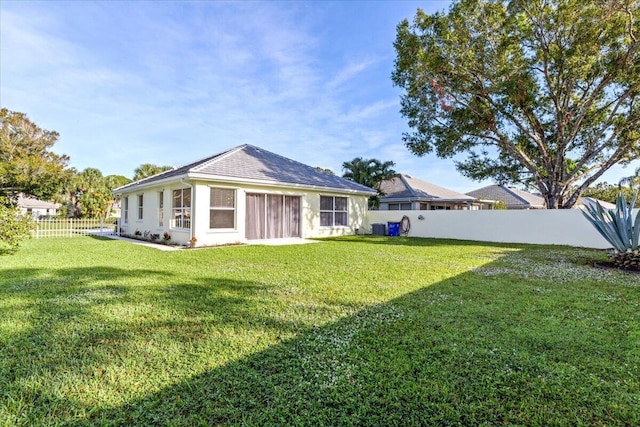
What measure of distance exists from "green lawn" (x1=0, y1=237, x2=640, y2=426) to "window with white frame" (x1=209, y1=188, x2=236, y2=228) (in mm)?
5911

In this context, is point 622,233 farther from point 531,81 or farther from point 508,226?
point 531,81

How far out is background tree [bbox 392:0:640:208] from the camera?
13289 millimetres

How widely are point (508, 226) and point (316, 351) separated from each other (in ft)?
49.6

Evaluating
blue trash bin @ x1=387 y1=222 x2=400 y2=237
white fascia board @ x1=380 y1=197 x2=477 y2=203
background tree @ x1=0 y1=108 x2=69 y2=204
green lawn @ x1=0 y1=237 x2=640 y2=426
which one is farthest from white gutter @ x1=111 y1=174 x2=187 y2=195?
white fascia board @ x1=380 y1=197 x2=477 y2=203

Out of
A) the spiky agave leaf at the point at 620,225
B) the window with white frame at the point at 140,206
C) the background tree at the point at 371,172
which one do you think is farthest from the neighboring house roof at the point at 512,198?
the window with white frame at the point at 140,206

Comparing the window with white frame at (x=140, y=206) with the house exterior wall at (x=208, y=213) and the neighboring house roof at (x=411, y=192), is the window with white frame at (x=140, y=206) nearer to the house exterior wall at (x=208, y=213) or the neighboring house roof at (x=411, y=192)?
the house exterior wall at (x=208, y=213)

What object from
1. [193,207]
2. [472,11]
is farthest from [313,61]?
[193,207]

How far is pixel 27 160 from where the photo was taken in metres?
24.5

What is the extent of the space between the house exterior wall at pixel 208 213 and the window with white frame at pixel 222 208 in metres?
0.13

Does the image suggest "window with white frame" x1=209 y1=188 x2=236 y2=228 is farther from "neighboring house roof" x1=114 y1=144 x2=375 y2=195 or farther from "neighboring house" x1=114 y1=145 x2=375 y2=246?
"neighboring house roof" x1=114 y1=144 x2=375 y2=195

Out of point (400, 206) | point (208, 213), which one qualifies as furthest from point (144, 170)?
point (400, 206)

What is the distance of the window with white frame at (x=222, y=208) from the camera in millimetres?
12102

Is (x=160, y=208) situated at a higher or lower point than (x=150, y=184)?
lower

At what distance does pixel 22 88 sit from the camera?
14109 mm
